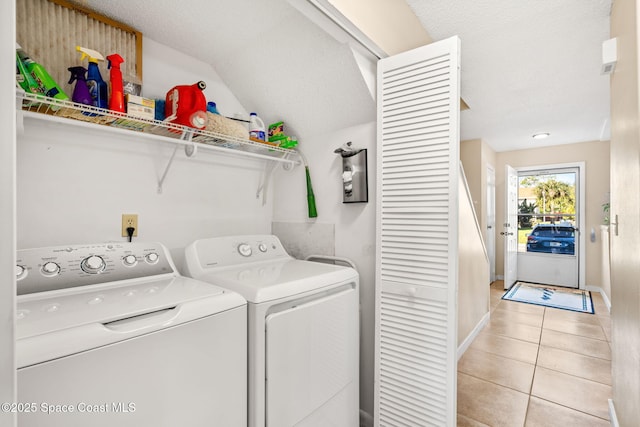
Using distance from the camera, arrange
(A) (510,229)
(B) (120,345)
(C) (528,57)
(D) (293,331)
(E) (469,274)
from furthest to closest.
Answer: (A) (510,229) < (E) (469,274) < (C) (528,57) < (D) (293,331) < (B) (120,345)

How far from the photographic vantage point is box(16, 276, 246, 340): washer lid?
0.84 metres

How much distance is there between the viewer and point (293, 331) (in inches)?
50.0

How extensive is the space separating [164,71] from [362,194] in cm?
135

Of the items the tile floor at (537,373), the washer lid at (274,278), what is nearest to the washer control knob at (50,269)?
the washer lid at (274,278)

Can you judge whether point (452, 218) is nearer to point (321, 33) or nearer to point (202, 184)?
point (321, 33)

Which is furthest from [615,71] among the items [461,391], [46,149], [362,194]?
[46,149]

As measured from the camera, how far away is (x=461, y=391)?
7.26 ft

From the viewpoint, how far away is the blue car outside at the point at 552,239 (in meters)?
5.33

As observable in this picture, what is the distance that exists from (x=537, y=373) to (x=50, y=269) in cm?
322

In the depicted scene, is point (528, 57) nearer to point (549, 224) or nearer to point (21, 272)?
point (21, 272)

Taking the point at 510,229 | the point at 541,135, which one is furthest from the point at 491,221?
the point at 541,135

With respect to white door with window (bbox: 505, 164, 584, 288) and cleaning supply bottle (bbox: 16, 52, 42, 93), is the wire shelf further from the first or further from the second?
white door with window (bbox: 505, 164, 584, 288)

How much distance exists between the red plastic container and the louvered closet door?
0.93 meters

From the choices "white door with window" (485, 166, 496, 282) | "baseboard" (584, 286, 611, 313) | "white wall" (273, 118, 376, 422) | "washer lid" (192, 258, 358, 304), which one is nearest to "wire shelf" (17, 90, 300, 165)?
"white wall" (273, 118, 376, 422)
